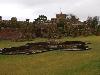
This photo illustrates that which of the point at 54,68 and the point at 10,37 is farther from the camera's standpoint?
the point at 10,37

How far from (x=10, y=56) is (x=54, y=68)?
674 cm

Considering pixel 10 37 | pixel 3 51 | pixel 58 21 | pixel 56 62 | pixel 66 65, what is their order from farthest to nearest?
pixel 58 21 < pixel 10 37 < pixel 3 51 < pixel 56 62 < pixel 66 65

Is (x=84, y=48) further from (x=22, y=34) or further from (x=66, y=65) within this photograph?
(x=22, y=34)

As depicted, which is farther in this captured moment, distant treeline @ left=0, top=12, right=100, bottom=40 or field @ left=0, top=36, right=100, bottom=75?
distant treeline @ left=0, top=12, right=100, bottom=40

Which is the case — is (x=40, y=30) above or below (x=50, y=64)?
above

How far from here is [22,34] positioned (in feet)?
129

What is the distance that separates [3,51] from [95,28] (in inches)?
950

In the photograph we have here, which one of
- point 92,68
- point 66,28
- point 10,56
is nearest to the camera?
point 92,68

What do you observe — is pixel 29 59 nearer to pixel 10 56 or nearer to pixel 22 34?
pixel 10 56

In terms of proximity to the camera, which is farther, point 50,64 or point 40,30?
point 40,30

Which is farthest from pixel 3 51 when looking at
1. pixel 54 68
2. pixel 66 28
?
pixel 66 28

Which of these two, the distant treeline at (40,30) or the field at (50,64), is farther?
the distant treeline at (40,30)

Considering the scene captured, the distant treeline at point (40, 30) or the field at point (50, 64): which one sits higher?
the distant treeline at point (40, 30)

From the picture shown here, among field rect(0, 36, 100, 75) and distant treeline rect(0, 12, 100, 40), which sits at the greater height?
distant treeline rect(0, 12, 100, 40)
